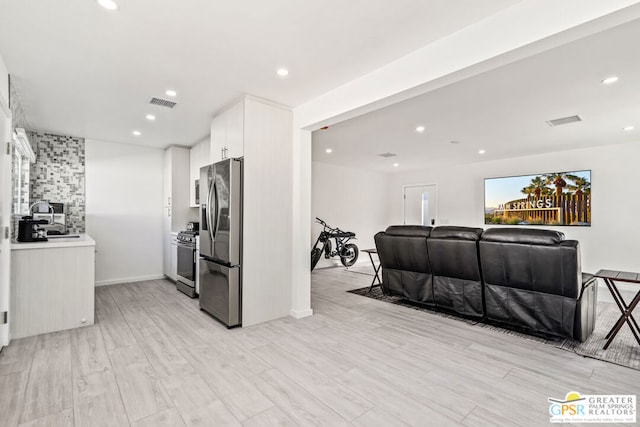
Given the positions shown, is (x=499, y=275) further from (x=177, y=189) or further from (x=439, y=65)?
(x=177, y=189)

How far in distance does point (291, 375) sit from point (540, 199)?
652cm

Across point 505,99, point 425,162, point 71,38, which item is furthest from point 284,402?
point 425,162

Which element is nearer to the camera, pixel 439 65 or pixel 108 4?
pixel 108 4

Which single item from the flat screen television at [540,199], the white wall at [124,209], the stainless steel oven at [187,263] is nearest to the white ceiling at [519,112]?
the flat screen television at [540,199]

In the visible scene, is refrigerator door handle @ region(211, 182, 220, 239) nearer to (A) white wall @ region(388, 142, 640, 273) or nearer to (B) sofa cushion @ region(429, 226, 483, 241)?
(B) sofa cushion @ region(429, 226, 483, 241)

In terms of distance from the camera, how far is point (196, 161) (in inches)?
213

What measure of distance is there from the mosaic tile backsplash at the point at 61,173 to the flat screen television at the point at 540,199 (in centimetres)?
824

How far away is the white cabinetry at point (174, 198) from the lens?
17.9 feet

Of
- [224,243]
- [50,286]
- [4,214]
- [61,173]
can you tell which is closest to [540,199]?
[224,243]

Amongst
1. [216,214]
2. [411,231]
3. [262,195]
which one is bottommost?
[411,231]

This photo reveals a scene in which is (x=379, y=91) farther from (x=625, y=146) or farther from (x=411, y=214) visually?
(x=411, y=214)

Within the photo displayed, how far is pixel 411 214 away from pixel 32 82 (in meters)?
8.03

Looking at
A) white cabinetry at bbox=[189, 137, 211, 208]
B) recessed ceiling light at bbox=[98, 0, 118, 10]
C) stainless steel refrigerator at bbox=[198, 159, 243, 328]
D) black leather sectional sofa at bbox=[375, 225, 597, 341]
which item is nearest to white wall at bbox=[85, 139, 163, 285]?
white cabinetry at bbox=[189, 137, 211, 208]

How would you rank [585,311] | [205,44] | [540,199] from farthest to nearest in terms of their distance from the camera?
[540,199] < [585,311] < [205,44]
